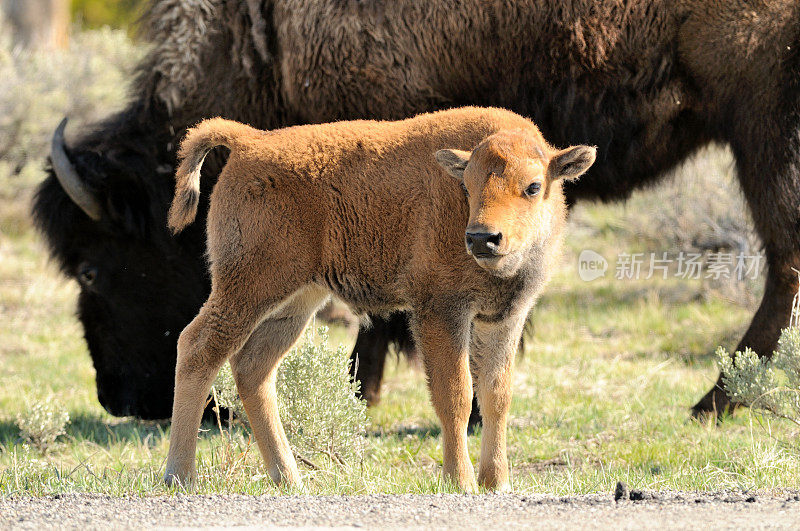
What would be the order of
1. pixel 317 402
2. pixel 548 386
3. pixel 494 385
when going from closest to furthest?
pixel 494 385, pixel 317 402, pixel 548 386

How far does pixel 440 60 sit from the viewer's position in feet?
20.5

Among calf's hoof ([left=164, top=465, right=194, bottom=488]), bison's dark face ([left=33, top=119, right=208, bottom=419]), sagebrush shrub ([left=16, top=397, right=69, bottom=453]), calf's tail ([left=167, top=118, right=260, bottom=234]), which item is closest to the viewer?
calf's hoof ([left=164, top=465, right=194, bottom=488])

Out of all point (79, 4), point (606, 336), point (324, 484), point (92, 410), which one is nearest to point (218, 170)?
point (92, 410)

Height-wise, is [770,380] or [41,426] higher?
[770,380]

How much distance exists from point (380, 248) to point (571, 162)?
86 cm

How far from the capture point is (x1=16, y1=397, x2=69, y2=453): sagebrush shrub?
6032 mm

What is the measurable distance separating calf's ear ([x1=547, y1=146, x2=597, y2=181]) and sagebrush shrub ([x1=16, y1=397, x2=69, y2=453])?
3.29m

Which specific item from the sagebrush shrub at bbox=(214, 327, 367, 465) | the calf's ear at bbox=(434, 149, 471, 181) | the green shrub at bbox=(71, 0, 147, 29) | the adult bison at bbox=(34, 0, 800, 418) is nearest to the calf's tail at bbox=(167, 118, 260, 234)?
the sagebrush shrub at bbox=(214, 327, 367, 465)

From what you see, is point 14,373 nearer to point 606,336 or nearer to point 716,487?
point 606,336

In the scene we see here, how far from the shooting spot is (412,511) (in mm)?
3551

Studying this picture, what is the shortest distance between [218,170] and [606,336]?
3993 millimetres

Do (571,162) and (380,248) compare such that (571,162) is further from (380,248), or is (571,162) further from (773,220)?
(773,220)

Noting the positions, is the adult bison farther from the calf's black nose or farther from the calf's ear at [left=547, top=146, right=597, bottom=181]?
the calf's black nose

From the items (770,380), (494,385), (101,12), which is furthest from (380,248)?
(101,12)
